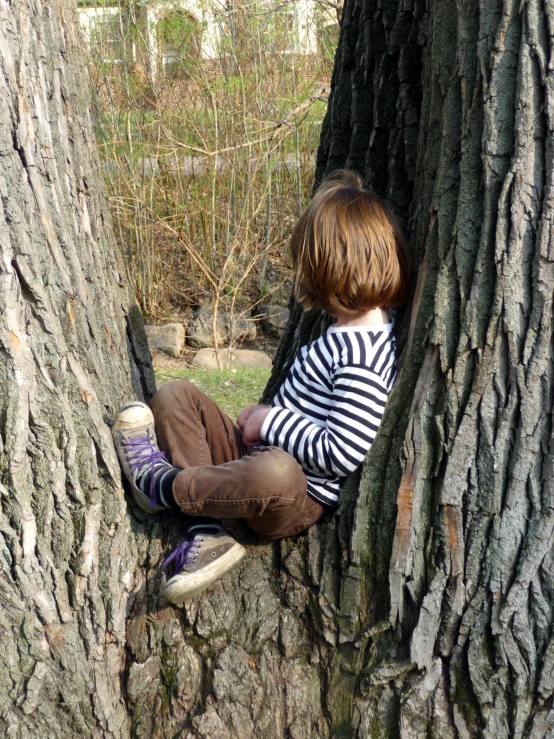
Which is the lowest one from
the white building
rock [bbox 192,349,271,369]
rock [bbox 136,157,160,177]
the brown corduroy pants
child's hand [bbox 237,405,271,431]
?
rock [bbox 192,349,271,369]

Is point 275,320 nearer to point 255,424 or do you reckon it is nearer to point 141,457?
point 255,424

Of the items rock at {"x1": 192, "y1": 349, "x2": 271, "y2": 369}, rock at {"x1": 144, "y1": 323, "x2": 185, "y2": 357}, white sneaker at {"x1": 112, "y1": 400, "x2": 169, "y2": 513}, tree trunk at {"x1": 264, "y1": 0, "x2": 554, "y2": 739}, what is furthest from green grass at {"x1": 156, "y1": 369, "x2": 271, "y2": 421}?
tree trunk at {"x1": 264, "y1": 0, "x2": 554, "y2": 739}

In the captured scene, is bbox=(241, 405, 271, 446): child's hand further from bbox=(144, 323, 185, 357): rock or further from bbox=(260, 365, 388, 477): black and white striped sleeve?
bbox=(144, 323, 185, 357): rock

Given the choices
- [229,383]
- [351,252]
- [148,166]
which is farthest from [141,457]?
[148,166]

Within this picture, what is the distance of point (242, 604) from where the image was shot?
86.9 inches

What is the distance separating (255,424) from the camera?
7.80 feet

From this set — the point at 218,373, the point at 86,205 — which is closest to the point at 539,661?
the point at 86,205

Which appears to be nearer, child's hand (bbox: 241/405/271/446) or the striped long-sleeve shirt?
the striped long-sleeve shirt

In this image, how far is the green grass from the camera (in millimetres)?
5945

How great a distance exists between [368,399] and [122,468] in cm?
77

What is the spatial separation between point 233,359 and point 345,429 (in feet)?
20.6

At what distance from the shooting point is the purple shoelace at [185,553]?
2172 millimetres

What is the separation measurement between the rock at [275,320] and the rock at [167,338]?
107cm

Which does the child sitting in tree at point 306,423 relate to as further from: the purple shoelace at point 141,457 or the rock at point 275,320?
the rock at point 275,320
